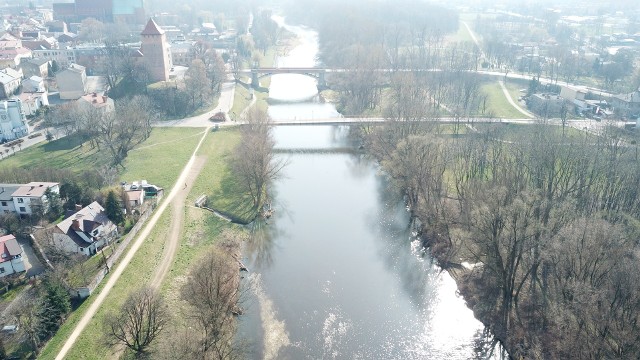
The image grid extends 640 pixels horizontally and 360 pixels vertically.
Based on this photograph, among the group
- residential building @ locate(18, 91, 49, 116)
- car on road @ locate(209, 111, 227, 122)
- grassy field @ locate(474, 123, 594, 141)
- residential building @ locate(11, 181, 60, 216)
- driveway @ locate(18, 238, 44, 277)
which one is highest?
residential building @ locate(18, 91, 49, 116)

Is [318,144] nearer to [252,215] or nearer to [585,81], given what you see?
[252,215]

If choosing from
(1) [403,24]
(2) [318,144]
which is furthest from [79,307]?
(1) [403,24]

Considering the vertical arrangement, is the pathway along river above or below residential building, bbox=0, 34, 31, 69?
below

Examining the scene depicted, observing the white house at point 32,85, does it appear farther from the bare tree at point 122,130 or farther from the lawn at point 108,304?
the lawn at point 108,304

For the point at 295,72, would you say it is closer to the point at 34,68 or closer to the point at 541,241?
the point at 34,68

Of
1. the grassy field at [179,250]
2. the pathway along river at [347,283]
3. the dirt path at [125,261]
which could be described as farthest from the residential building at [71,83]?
the pathway along river at [347,283]

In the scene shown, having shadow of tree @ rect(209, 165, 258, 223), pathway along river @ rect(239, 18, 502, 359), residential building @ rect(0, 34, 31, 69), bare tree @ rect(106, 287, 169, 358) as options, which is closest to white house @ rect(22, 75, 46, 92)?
residential building @ rect(0, 34, 31, 69)

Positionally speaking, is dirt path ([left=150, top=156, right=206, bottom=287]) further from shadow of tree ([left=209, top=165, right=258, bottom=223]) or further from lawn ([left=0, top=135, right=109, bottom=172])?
lawn ([left=0, top=135, right=109, bottom=172])
